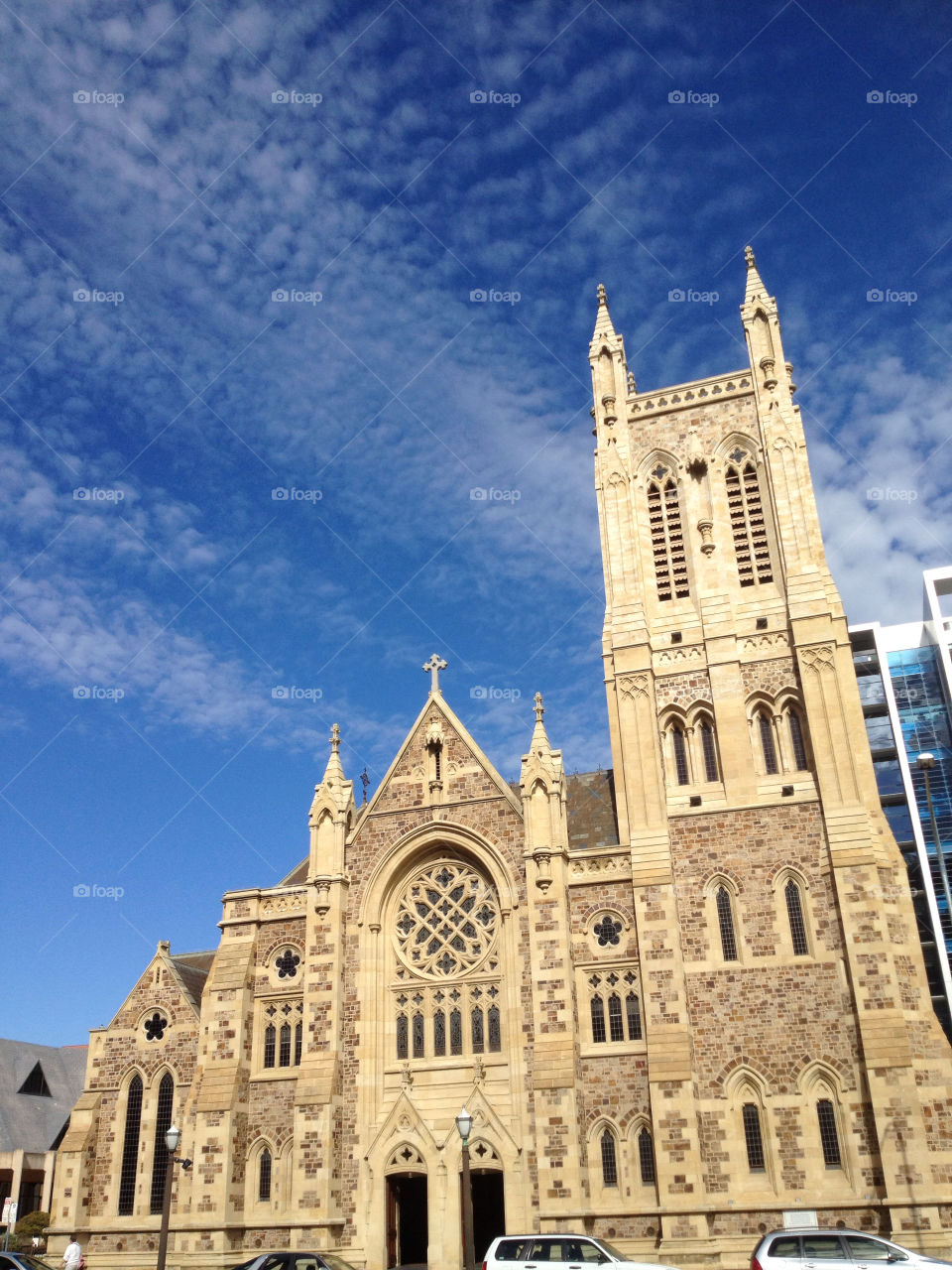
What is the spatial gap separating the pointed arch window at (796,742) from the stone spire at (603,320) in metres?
16.5

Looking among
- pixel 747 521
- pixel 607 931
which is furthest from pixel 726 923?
pixel 747 521

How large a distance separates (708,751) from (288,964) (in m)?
14.2

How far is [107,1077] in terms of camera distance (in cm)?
3384

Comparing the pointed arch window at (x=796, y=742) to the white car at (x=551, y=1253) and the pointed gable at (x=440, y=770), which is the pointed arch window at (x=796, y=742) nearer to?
the pointed gable at (x=440, y=770)

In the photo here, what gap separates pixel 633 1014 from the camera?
2944 centimetres

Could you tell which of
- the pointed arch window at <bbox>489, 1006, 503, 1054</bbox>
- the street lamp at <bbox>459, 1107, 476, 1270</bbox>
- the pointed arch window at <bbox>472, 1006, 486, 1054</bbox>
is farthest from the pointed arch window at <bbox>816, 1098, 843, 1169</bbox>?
the street lamp at <bbox>459, 1107, 476, 1270</bbox>

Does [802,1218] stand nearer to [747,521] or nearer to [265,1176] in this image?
[265,1176]

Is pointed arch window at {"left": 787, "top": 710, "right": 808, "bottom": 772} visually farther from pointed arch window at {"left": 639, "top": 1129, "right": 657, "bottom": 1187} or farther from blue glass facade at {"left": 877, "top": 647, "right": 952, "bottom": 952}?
blue glass facade at {"left": 877, "top": 647, "right": 952, "bottom": 952}

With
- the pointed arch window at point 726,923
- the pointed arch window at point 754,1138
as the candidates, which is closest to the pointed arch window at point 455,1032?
the pointed arch window at point 726,923

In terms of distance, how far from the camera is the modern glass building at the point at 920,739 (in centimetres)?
6500

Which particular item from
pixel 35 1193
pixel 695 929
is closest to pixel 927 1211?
pixel 695 929

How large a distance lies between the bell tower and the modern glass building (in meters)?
32.8

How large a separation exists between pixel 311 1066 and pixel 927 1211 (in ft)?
52.6

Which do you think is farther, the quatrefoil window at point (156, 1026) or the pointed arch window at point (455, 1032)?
the quatrefoil window at point (156, 1026)
